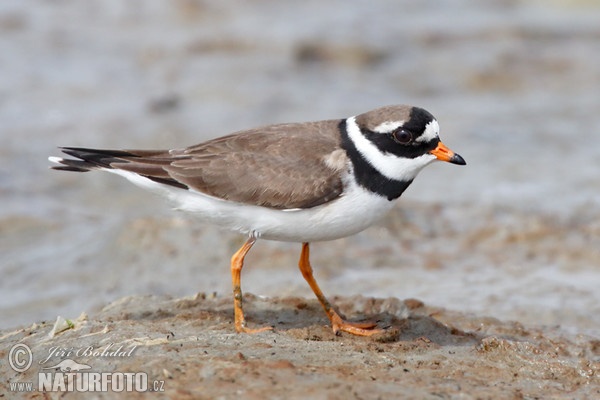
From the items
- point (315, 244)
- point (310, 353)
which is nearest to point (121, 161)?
point (310, 353)

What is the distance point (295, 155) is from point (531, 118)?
885 centimetres

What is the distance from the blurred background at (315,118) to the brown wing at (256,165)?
129cm

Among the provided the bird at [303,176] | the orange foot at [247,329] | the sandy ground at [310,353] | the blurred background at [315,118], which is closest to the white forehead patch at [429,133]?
the bird at [303,176]

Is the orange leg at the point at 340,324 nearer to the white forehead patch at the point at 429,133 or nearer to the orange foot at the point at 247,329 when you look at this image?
the orange foot at the point at 247,329

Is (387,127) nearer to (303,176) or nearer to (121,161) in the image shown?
(303,176)

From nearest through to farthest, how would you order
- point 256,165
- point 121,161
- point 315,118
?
point 256,165, point 121,161, point 315,118

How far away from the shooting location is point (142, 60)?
1789 centimetres

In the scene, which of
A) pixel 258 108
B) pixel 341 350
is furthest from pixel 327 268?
pixel 258 108

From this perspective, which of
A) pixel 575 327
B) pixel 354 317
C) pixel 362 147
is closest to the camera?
pixel 362 147

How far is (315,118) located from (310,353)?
9391mm

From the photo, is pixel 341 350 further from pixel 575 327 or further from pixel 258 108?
pixel 258 108

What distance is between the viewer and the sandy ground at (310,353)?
515cm

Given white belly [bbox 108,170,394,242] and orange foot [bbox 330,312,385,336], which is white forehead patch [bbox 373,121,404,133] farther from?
orange foot [bbox 330,312,385,336]

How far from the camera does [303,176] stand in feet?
21.9
